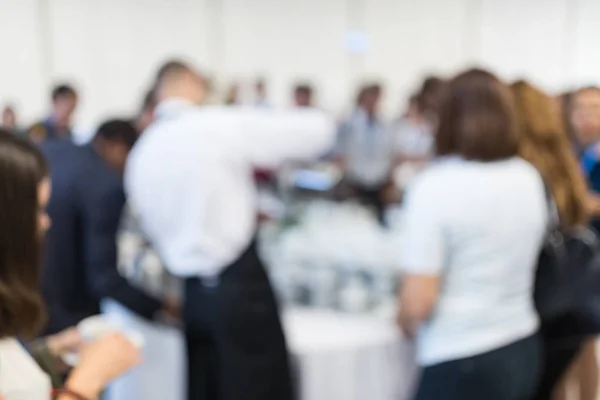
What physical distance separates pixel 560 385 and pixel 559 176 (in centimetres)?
65

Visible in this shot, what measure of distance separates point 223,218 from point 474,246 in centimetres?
→ 69

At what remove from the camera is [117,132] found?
7.51ft

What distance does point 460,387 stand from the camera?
1.63 m

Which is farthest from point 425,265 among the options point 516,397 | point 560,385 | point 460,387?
point 560,385

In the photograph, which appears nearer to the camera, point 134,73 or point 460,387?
point 460,387

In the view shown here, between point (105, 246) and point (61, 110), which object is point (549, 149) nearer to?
point (105, 246)

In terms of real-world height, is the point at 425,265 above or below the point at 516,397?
above

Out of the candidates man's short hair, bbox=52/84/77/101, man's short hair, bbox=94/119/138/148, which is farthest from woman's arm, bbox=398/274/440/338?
man's short hair, bbox=52/84/77/101

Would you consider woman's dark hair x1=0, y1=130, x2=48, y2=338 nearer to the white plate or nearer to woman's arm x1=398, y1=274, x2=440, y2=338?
the white plate

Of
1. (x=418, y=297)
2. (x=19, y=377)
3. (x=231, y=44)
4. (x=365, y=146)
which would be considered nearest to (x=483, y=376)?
(x=418, y=297)

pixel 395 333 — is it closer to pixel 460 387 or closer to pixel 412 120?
pixel 460 387

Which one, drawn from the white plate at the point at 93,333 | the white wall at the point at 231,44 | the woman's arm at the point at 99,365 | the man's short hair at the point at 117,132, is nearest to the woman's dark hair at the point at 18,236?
the woman's arm at the point at 99,365

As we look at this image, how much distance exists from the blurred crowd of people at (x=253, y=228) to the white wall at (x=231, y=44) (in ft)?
5.23

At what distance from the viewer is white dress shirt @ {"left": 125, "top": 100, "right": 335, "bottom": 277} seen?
1932mm
